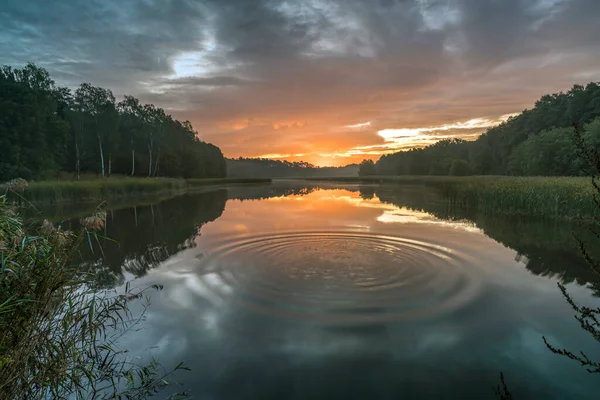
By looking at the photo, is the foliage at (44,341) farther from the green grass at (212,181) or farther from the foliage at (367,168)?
the foliage at (367,168)

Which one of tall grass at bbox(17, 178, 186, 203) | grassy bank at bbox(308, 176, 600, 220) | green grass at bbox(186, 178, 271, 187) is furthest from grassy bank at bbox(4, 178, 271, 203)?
grassy bank at bbox(308, 176, 600, 220)

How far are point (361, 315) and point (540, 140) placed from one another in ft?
215

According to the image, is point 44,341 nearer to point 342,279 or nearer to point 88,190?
point 342,279

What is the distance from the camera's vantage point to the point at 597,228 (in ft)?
51.5

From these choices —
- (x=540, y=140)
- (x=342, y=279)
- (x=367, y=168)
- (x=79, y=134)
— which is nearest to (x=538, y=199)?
(x=342, y=279)

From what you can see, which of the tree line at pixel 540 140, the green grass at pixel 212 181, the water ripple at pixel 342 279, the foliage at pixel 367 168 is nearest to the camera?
the water ripple at pixel 342 279

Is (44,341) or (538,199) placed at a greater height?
(44,341)

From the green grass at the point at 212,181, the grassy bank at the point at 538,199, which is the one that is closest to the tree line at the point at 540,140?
the grassy bank at the point at 538,199

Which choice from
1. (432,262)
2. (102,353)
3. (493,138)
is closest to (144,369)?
(102,353)

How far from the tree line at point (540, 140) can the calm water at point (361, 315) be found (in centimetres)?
2853

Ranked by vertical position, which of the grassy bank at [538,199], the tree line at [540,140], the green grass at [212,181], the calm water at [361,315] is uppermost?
the tree line at [540,140]

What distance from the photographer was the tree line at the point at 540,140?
50875 mm

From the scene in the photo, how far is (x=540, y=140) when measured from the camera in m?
56.1

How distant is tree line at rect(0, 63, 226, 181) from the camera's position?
38.8m
